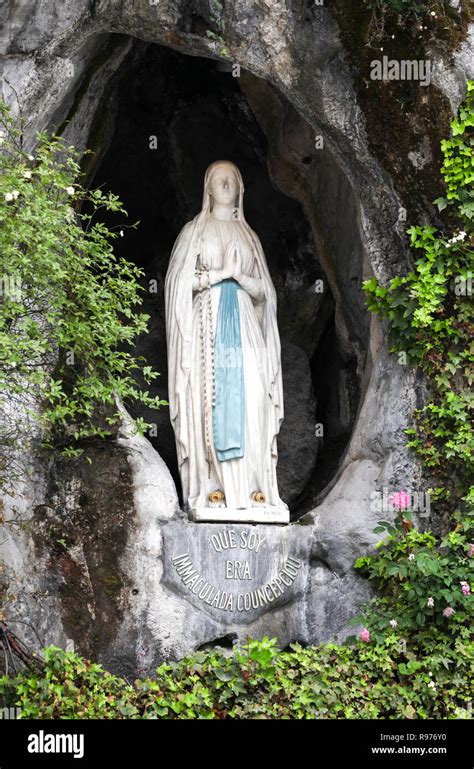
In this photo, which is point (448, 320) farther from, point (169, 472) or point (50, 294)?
point (50, 294)

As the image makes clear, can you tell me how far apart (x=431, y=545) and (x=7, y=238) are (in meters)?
3.40

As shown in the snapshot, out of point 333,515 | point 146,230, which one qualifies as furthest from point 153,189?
point 333,515

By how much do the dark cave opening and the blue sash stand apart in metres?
1.53

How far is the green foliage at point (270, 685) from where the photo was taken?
23.4 ft

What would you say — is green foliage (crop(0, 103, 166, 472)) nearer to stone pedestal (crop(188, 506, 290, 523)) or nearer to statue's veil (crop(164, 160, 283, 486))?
statue's veil (crop(164, 160, 283, 486))

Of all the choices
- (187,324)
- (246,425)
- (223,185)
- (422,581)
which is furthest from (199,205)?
(422,581)

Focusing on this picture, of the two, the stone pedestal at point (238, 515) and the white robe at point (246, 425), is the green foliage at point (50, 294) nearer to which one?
the white robe at point (246, 425)

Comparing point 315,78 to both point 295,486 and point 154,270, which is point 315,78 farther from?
point 295,486

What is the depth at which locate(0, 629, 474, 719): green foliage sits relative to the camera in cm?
712

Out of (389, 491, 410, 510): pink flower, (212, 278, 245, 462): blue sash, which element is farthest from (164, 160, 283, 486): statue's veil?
(389, 491, 410, 510): pink flower

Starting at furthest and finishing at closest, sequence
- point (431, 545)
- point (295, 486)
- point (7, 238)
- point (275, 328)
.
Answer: point (295, 486)
point (275, 328)
point (431, 545)
point (7, 238)

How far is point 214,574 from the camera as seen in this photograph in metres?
8.27

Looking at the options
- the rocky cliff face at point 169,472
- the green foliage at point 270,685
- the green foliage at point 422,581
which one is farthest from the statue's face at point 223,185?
the green foliage at point 270,685

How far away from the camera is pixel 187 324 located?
8844 mm
